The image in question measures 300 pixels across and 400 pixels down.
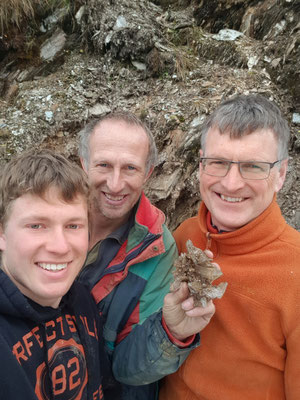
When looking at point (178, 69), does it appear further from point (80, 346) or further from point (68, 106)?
point (80, 346)

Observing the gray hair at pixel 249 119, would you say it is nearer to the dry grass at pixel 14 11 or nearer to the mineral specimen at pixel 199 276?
the mineral specimen at pixel 199 276

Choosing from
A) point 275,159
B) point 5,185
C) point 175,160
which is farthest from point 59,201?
point 175,160

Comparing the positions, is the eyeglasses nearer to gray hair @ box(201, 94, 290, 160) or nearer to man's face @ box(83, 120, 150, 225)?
gray hair @ box(201, 94, 290, 160)

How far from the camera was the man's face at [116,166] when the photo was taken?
9.62 ft

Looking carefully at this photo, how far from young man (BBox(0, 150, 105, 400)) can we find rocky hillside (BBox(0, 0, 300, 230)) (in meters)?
3.19

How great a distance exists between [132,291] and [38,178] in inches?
53.3

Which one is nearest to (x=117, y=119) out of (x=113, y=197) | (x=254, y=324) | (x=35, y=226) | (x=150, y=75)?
(x=113, y=197)

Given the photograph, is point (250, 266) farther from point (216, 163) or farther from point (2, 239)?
point (2, 239)

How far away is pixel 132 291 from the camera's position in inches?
104

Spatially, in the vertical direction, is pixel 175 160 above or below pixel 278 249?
below

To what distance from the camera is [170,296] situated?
2115 millimetres

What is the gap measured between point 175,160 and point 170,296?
3408 millimetres

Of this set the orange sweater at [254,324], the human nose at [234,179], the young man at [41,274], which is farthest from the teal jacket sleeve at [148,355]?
the human nose at [234,179]

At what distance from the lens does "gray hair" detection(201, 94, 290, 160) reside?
2172 mm
